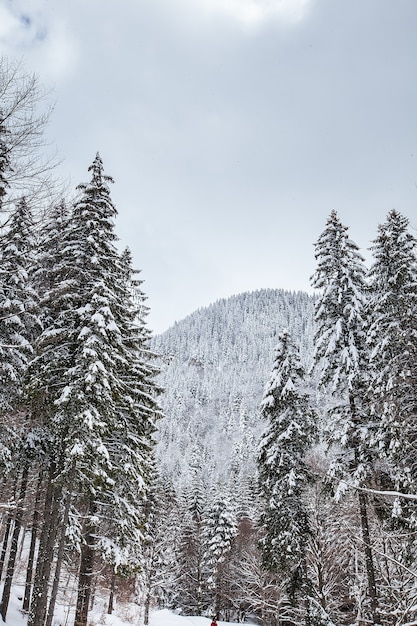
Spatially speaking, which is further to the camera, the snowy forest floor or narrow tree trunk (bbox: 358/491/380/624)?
A: the snowy forest floor

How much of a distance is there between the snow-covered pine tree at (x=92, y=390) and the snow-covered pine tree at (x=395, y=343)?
313 inches

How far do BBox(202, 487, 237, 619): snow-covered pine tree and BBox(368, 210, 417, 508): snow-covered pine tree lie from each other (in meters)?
29.3

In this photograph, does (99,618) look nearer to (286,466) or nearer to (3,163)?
(286,466)

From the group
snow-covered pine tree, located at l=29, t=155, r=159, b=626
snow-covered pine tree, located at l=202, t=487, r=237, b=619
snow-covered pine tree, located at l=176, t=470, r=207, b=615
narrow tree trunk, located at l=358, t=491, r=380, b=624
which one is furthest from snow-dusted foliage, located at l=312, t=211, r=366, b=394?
snow-covered pine tree, located at l=176, t=470, r=207, b=615

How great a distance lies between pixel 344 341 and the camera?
1609 centimetres

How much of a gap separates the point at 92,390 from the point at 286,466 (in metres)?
9.20

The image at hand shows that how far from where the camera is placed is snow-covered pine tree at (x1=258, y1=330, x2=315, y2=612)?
54.9 ft

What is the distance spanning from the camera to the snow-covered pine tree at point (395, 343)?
12688 mm

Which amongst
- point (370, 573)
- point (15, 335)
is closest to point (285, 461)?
point (370, 573)

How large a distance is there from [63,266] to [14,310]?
2.69m

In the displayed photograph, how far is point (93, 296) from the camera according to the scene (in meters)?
13.0

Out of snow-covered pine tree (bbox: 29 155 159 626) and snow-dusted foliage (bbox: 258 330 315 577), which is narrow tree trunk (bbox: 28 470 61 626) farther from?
snow-dusted foliage (bbox: 258 330 315 577)

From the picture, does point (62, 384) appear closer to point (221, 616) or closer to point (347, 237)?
point (347, 237)

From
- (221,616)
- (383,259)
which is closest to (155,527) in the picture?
(221,616)
